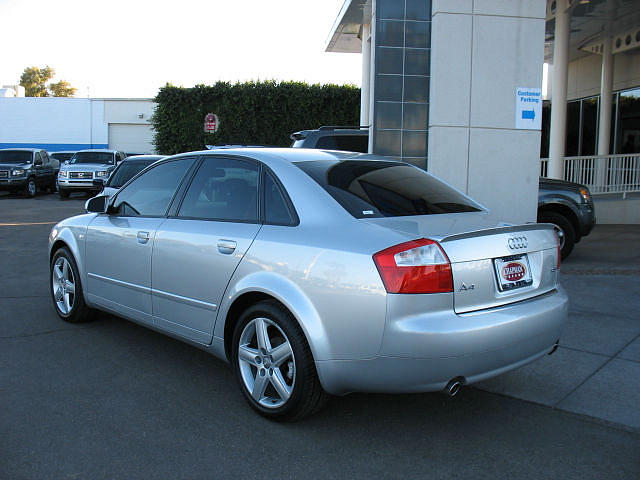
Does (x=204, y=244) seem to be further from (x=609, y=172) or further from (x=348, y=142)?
(x=609, y=172)

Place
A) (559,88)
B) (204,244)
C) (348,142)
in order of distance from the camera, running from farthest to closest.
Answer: (559,88) → (348,142) → (204,244)

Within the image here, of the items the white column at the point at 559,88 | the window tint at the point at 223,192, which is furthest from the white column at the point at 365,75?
the window tint at the point at 223,192

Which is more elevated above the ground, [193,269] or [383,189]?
[383,189]

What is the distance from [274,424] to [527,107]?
6.75 meters

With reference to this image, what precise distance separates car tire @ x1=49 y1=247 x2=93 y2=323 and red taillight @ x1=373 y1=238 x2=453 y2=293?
11.5ft

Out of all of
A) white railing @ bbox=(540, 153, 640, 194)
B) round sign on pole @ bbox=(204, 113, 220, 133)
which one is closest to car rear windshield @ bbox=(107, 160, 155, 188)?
white railing @ bbox=(540, 153, 640, 194)

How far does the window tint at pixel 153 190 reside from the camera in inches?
186

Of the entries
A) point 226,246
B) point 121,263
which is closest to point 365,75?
point 121,263

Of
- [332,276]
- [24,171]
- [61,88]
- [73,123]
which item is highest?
[61,88]

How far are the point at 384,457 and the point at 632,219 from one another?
13292mm

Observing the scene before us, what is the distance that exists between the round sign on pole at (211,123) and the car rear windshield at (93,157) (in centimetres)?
394

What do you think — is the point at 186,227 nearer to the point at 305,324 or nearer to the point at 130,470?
the point at 305,324

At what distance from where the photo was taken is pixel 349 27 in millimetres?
18297

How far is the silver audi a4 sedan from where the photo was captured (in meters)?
3.15
